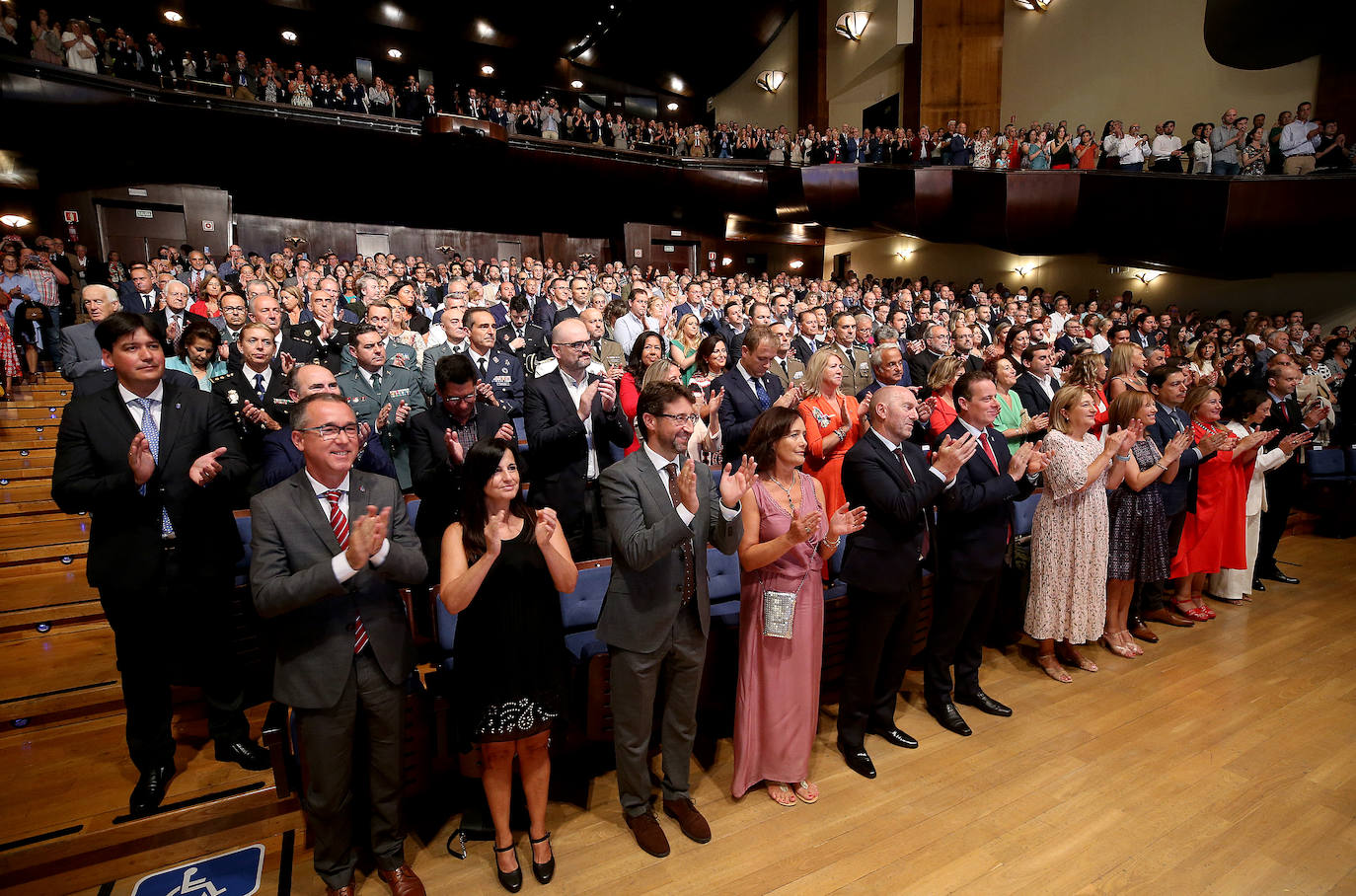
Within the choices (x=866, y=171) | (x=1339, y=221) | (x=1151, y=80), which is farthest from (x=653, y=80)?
(x=1339, y=221)

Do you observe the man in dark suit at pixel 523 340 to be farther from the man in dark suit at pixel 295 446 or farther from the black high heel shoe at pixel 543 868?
the black high heel shoe at pixel 543 868

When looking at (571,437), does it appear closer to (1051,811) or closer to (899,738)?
(899,738)

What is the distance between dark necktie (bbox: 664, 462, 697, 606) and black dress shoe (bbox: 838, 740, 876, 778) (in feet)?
Result: 3.42

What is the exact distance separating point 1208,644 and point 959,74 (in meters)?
13.9

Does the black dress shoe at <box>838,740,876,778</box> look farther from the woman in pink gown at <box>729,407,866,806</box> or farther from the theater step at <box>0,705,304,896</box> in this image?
the theater step at <box>0,705,304,896</box>

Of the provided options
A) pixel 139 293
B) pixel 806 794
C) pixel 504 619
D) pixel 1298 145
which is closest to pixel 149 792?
pixel 504 619

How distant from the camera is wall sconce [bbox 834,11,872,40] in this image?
15477 millimetres

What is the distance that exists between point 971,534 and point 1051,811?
102 centimetres

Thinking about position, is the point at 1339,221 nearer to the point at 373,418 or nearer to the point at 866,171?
the point at 866,171

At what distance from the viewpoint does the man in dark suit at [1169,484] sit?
360cm

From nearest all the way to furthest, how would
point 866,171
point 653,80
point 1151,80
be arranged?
point 1151,80
point 866,171
point 653,80

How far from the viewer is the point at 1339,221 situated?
871 centimetres

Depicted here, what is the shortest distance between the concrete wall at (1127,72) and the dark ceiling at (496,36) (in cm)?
627

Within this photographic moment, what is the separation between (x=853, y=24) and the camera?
51.3 feet
